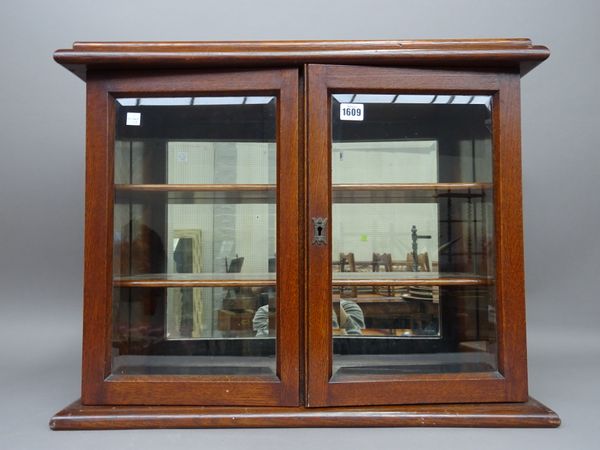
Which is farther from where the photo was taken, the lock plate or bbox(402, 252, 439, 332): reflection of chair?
bbox(402, 252, 439, 332): reflection of chair

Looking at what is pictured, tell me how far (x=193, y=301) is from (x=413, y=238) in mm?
762

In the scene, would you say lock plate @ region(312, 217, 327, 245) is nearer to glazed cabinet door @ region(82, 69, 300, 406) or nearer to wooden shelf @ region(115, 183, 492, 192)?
glazed cabinet door @ region(82, 69, 300, 406)

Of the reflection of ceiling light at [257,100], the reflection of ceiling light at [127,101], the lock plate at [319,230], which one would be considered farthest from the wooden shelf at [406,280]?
the reflection of ceiling light at [127,101]

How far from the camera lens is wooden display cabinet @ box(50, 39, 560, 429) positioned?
5.23ft

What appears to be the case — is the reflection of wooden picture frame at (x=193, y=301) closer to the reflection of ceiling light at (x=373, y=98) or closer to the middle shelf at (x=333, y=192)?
the middle shelf at (x=333, y=192)

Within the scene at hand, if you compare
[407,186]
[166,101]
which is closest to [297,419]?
[407,186]

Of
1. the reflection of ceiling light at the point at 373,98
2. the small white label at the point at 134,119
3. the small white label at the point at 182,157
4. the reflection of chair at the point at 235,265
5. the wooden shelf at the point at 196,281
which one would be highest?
the reflection of ceiling light at the point at 373,98

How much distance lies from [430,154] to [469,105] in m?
0.21

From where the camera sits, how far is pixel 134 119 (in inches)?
67.4

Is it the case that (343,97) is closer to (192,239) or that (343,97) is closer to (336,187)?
(336,187)

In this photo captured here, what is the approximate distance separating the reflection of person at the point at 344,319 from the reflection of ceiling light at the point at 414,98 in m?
0.65

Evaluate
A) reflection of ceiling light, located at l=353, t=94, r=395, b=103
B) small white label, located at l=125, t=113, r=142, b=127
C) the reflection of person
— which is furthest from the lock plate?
small white label, located at l=125, t=113, r=142, b=127

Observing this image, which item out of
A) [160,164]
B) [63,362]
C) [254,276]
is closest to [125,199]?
[160,164]

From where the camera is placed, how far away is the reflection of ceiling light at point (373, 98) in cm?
167
